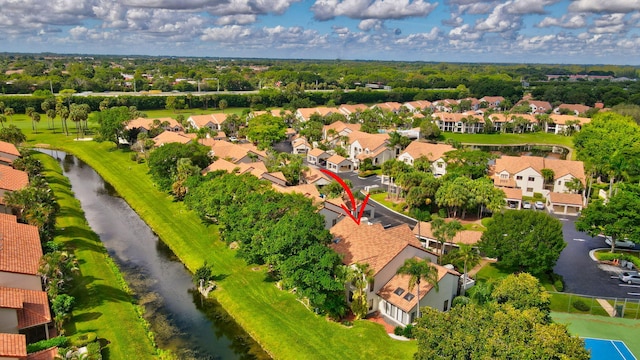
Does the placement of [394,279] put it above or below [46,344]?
above

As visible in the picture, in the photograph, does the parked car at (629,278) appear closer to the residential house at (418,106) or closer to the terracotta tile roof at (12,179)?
the terracotta tile roof at (12,179)

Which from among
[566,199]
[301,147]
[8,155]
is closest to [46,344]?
[8,155]

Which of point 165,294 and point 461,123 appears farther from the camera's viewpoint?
point 461,123

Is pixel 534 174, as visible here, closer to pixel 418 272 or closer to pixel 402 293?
pixel 402 293

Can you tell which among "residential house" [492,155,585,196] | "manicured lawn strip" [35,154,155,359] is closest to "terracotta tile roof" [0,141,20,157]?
"manicured lawn strip" [35,154,155,359]

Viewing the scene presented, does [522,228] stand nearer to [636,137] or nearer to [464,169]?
[464,169]

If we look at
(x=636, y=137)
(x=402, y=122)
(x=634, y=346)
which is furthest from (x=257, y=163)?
(x=636, y=137)

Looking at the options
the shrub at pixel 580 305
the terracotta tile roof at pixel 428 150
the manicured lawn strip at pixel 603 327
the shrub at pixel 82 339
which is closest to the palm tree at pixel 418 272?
the manicured lawn strip at pixel 603 327
